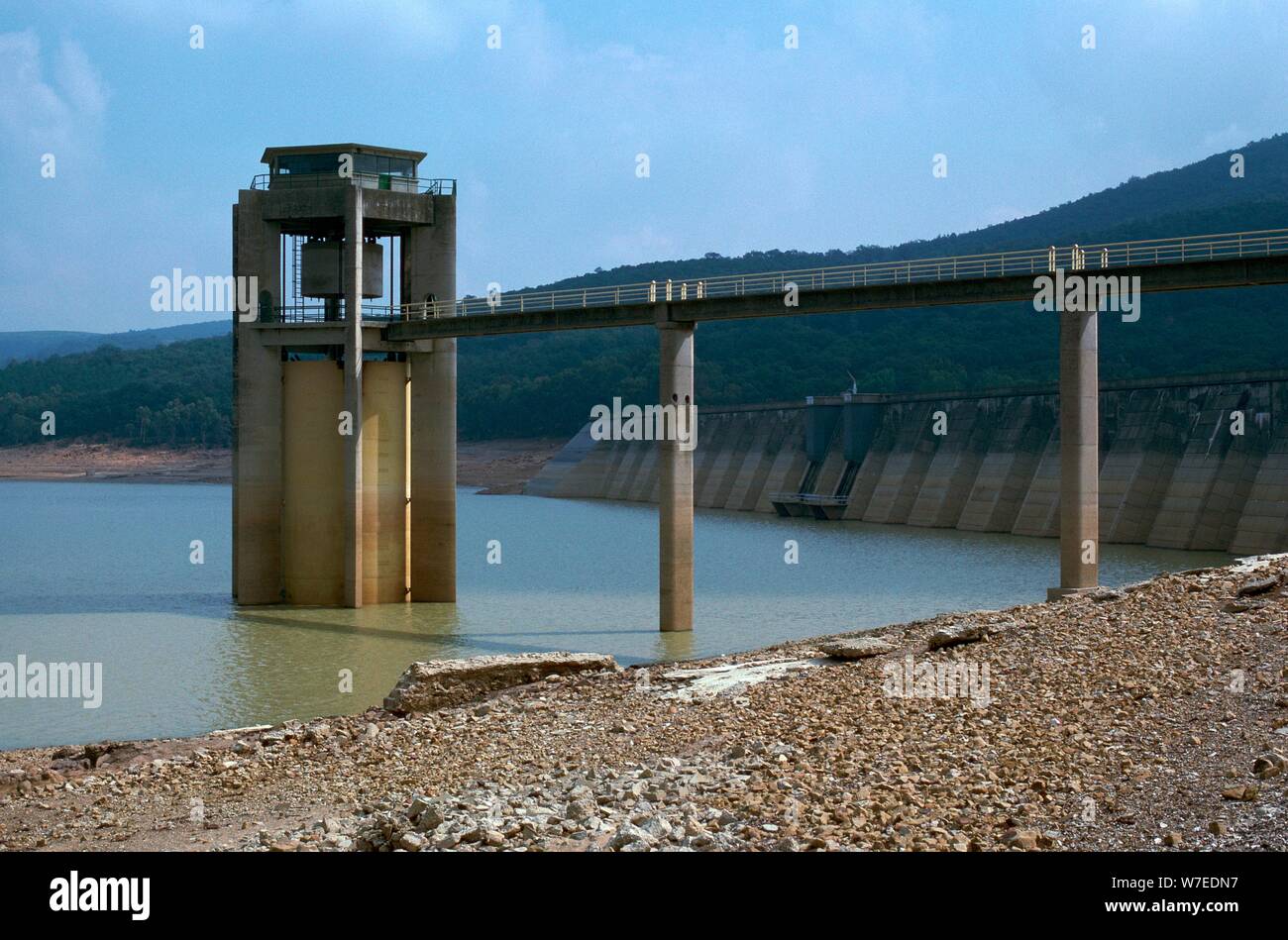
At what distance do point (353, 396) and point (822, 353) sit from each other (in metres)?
88.9

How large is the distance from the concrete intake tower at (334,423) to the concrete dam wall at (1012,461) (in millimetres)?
26406

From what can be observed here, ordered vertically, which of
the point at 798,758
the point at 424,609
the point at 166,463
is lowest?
the point at 424,609

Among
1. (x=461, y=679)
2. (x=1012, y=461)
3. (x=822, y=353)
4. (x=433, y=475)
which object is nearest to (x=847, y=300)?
(x=433, y=475)

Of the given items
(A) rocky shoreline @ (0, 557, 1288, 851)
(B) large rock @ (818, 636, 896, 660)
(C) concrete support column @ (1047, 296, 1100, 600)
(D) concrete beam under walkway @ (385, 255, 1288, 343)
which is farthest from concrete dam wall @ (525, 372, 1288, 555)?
(A) rocky shoreline @ (0, 557, 1288, 851)

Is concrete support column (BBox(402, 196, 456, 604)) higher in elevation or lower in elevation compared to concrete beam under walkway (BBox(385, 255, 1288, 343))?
lower

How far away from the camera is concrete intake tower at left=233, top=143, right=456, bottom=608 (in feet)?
111

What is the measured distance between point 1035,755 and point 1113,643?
4.51 metres

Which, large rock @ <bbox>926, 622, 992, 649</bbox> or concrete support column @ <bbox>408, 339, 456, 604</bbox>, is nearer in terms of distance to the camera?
large rock @ <bbox>926, 622, 992, 649</bbox>

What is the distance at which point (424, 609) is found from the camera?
33031 millimetres

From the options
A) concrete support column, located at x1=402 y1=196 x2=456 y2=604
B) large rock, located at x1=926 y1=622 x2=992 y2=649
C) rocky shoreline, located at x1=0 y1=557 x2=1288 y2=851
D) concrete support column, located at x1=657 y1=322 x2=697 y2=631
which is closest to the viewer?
rocky shoreline, located at x1=0 y1=557 x2=1288 y2=851

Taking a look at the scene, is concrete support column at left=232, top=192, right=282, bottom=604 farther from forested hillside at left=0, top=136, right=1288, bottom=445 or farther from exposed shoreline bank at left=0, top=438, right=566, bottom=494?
exposed shoreline bank at left=0, top=438, right=566, bottom=494

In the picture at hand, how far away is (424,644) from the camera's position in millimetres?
27422

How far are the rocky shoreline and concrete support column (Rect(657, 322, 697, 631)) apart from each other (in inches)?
379

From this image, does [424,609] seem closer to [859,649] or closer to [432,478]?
[432,478]
